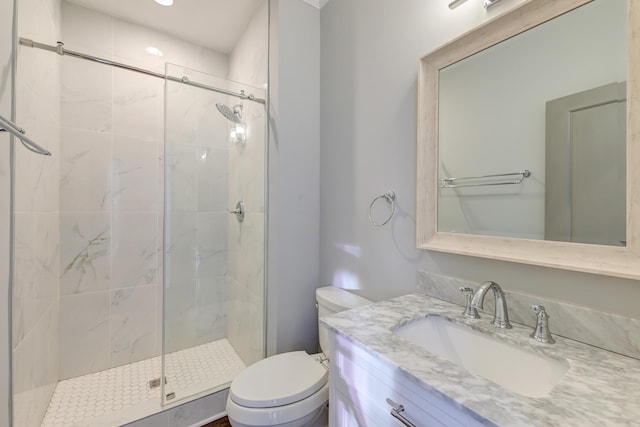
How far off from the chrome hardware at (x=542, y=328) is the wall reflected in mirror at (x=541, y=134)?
0.75ft

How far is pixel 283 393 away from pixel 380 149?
120 centimetres

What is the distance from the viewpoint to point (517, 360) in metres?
0.78

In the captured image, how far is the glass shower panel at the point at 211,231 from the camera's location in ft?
5.72

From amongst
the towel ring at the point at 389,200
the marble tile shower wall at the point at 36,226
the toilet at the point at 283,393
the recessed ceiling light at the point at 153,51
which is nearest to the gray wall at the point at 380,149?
the towel ring at the point at 389,200

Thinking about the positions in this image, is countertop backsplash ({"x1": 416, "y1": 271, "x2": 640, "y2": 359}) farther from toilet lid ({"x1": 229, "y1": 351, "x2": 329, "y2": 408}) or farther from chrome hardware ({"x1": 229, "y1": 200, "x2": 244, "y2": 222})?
chrome hardware ({"x1": 229, "y1": 200, "x2": 244, "y2": 222})

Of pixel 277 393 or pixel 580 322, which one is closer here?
pixel 580 322

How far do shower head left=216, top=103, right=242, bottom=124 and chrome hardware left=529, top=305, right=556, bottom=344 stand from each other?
1886 mm

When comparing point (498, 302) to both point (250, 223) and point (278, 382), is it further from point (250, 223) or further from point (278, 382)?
point (250, 223)

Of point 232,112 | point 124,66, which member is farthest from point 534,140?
point 124,66

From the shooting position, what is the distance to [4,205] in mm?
1026

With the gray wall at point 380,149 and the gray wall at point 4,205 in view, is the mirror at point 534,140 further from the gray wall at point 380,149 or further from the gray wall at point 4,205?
the gray wall at point 4,205

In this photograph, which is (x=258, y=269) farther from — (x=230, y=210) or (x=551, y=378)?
(x=551, y=378)

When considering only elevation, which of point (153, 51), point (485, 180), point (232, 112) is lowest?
point (485, 180)

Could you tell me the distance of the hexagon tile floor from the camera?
156 cm
